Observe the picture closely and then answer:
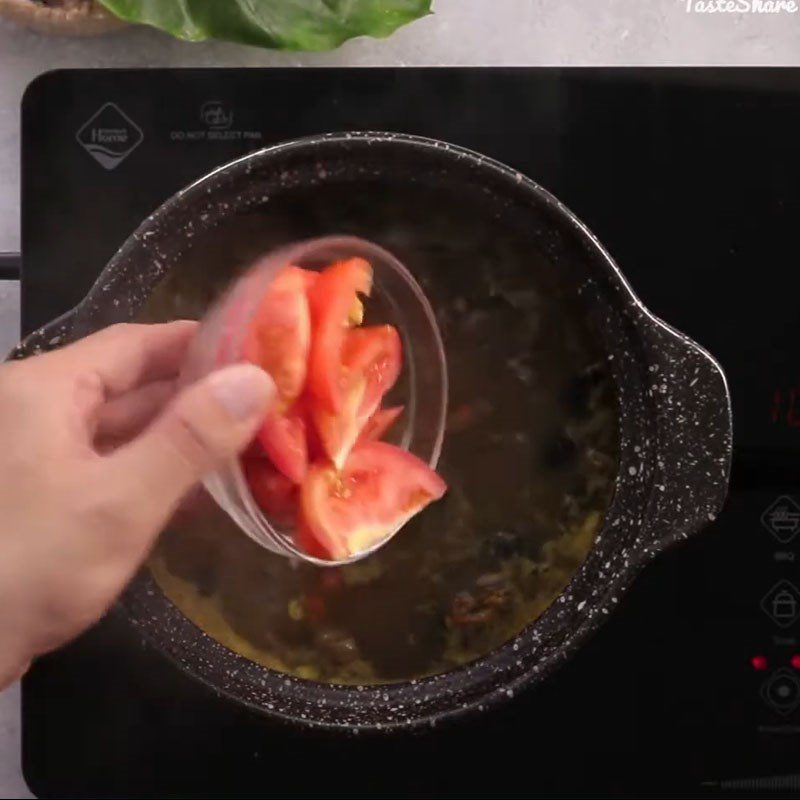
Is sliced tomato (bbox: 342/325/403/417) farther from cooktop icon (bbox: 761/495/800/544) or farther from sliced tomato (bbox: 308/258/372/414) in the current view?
cooktop icon (bbox: 761/495/800/544)

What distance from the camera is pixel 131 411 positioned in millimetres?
609

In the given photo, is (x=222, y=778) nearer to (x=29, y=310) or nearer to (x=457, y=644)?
(x=457, y=644)

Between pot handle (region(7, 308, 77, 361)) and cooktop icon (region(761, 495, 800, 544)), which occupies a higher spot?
pot handle (region(7, 308, 77, 361))

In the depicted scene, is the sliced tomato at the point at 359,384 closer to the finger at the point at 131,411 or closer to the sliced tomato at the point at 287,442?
the sliced tomato at the point at 287,442

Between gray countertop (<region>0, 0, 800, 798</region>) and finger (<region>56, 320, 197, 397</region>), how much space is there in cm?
19

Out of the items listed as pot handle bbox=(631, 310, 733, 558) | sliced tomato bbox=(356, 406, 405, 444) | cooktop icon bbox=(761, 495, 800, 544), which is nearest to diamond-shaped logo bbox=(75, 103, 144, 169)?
sliced tomato bbox=(356, 406, 405, 444)

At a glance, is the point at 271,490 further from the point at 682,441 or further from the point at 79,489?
the point at 682,441

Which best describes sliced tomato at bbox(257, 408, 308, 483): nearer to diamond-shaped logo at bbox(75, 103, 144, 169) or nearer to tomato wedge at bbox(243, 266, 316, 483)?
tomato wedge at bbox(243, 266, 316, 483)

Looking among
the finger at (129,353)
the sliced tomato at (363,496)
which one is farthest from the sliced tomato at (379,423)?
the finger at (129,353)

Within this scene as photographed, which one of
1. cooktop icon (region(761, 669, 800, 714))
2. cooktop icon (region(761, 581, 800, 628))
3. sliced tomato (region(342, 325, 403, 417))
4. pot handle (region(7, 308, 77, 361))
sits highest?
pot handle (region(7, 308, 77, 361))

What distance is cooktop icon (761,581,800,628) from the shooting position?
25.1 inches

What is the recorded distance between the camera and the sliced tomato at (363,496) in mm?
545

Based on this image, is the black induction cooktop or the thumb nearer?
the thumb

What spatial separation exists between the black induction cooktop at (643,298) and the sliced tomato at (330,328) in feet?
0.45
